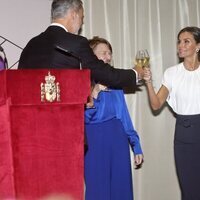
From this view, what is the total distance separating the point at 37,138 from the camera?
54.6 inches

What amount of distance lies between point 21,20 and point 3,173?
65.8 inches

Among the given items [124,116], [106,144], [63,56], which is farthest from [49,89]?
[124,116]

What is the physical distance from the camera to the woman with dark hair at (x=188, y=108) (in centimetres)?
276

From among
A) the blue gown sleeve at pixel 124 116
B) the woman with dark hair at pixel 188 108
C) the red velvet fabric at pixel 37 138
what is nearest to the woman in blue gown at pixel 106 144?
the blue gown sleeve at pixel 124 116

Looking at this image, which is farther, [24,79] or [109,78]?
[109,78]

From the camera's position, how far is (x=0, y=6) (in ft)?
8.96

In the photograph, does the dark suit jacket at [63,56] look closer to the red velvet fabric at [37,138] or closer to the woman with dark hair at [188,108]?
the red velvet fabric at [37,138]

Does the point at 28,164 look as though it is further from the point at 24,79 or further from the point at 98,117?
the point at 98,117

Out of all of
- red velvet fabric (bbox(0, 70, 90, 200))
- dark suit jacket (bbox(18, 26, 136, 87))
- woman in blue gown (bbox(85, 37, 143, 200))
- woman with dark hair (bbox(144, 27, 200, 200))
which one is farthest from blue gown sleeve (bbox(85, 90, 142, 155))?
red velvet fabric (bbox(0, 70, 90, 200))

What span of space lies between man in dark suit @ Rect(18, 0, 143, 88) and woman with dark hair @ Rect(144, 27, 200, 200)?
709 millimetres

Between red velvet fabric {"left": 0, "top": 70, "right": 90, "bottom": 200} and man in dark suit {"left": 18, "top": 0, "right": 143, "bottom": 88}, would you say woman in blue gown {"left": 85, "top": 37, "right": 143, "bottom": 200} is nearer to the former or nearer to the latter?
man in dark suit {"left": 18, "top": 0, "right": 143, "bottom": 88}

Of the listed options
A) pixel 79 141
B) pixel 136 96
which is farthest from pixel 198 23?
pixel 79 141

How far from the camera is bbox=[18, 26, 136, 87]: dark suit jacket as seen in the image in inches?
73.0

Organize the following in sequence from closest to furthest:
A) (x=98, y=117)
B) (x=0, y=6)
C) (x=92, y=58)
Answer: (x=92, y=58) < (x=98, y=117) < (x=0, y=6)
